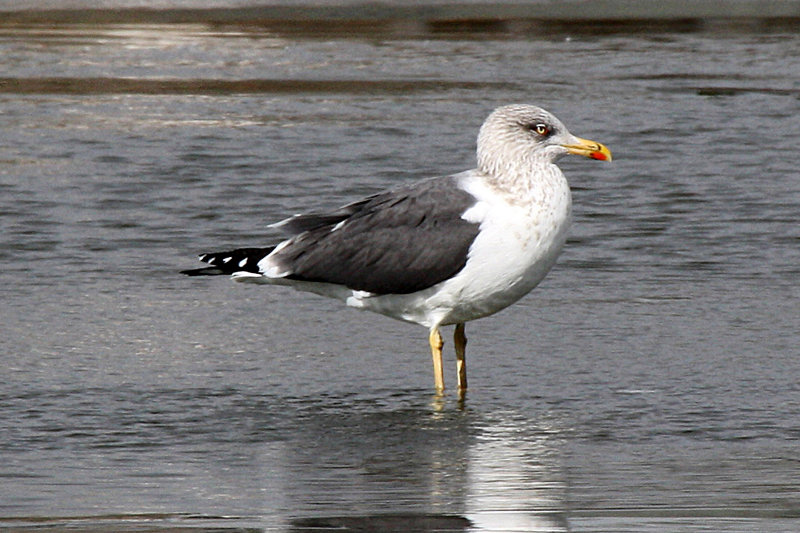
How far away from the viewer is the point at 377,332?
26.1 feet

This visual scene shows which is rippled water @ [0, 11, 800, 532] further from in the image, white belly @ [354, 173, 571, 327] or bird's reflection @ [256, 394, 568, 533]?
white belly @ [354, 173, 571, 327]

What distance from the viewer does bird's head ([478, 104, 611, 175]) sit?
7145mm

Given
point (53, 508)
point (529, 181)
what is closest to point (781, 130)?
point (529, 181)

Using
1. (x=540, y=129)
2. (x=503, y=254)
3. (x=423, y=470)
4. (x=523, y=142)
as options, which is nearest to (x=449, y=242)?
(x=503, y=254)

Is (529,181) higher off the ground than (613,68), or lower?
higher

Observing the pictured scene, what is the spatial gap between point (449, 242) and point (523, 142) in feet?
1.99

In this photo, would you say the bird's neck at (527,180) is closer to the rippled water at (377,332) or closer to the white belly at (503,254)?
the white belly at (503,254)

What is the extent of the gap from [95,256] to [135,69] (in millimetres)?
7408

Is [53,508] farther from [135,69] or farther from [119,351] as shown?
[135,69]

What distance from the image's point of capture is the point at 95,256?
934cm

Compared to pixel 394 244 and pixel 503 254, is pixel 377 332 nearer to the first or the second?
pixel 394 244

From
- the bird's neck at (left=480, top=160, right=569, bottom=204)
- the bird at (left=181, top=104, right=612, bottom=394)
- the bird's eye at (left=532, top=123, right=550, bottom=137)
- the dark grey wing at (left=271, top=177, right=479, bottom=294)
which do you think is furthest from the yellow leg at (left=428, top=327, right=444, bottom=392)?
the bird's eye at (left=532, top=123, right=550, bottom=137)

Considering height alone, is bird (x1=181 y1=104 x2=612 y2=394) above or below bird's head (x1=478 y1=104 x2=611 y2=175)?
below

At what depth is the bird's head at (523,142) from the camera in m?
7.14
